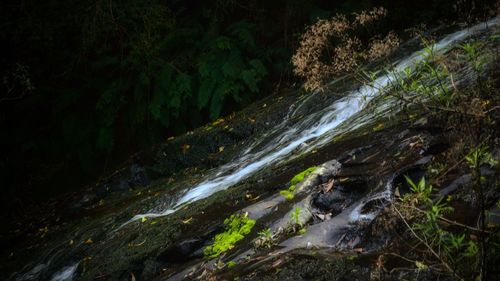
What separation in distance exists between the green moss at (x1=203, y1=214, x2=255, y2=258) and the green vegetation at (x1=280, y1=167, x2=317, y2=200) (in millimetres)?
366

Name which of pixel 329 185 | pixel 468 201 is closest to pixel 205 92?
pixel 329 185

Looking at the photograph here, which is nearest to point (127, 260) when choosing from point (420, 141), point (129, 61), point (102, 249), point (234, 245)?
point (102, 249)

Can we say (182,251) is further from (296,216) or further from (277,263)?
(277,263)

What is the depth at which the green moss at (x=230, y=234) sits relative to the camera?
11.1ft

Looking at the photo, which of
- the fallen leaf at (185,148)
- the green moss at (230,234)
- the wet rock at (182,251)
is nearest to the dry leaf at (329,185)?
the green moss at (230,234)

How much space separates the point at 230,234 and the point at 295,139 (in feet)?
8.05

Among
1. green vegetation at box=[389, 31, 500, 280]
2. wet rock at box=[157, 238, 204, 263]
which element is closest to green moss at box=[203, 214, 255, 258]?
wet rock at box=[157, 238, 204, 263]

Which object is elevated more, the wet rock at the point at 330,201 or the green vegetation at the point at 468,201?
the green vegetation at the point at 468,201

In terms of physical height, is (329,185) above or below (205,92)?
below

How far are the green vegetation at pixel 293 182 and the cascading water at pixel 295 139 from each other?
3.54 feet

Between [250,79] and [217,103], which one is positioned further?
[217,103]

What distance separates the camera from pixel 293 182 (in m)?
3.72

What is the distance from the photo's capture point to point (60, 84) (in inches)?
429

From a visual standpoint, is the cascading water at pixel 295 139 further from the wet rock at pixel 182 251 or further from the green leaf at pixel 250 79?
the green leaf at pixel 250 79
